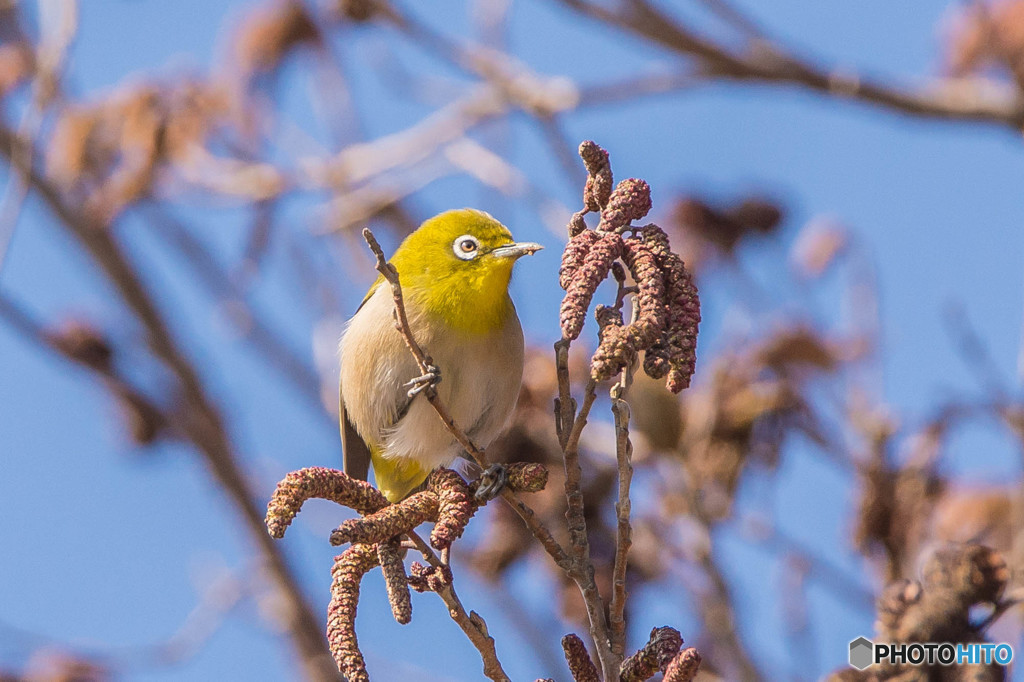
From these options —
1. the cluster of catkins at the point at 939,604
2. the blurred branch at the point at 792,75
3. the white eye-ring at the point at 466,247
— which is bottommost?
the cluster of catkins at the point at 939,604

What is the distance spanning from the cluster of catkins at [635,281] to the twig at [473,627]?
0.64m

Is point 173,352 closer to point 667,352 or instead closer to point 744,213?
point 744,213

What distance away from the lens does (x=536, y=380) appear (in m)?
4.82

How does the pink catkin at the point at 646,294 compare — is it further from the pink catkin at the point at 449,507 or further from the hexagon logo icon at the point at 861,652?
the hexagon logo icon at the point at 861,652

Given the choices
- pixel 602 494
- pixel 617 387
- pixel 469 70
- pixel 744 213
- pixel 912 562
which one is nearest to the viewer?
pixel 617 387

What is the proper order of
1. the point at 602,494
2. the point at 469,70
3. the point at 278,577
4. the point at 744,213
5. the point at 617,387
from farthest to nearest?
the point at 278,577
the point at 744,213
the point at 469,70
the point at 602,494
the point at 617,387

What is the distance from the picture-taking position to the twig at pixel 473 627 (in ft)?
7.21

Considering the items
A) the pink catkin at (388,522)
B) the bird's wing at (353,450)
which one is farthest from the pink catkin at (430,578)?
the bird's wing at (353,450)

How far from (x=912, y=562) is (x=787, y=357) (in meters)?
1.35

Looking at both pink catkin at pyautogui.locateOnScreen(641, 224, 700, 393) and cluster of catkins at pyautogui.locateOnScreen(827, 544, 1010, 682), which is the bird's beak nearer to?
pink catkin at pyautogui.locateOnScreen(641, 224, 700, 393)

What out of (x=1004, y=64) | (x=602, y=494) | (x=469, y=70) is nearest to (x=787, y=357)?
(x=602, y=494)

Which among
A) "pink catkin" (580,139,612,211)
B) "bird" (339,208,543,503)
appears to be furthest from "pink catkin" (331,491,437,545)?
"bird" (339,208,543,503)

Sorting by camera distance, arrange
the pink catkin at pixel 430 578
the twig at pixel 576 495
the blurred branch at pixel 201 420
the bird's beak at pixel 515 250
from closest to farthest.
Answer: the twig at pixel 576 495
the pink catkin at pixel 430 578
the bird's beak at pixel 515 250
the blurred branch at pixel 201 420

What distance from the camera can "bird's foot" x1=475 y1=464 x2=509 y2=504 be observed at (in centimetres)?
262
